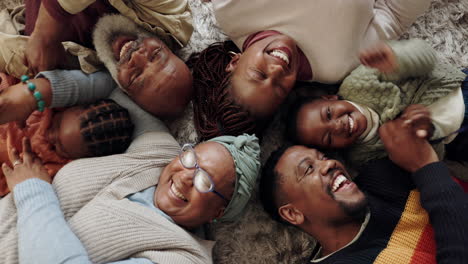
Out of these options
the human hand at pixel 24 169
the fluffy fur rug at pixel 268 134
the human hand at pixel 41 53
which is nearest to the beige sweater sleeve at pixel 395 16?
the fluffy fur rug at pixel 268 134

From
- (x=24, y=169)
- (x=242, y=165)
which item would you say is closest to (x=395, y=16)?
(x=242, y=165)

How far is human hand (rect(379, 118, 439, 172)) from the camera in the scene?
1.07 m

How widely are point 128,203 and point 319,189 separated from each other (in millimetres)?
560

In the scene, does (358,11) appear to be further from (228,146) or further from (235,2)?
(228,146)

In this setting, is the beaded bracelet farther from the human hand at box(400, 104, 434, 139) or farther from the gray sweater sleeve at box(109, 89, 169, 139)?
the human hand at box(400, 104, 434, 139)

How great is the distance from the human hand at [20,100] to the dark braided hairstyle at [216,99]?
47 centimetres

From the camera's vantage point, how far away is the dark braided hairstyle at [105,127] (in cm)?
107

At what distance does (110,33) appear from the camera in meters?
1.14

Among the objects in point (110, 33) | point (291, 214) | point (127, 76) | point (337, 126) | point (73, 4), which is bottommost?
point (291, 214)

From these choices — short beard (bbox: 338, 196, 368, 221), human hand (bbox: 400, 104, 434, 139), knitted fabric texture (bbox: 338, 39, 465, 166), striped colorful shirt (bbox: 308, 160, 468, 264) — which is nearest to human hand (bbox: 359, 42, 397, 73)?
knitted fabric texture (bbox: 338, 39, 465, 166)

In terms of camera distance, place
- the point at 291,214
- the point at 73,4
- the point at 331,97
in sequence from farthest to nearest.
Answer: the point at 331,97 < the point at 291,214 < the point at 73,4

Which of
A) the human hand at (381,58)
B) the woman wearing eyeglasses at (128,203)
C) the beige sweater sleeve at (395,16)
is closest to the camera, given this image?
the woman wearing eyeglasses at (128,203)

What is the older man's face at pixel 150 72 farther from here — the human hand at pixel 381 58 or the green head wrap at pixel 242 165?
the human hand at pixel 381 58

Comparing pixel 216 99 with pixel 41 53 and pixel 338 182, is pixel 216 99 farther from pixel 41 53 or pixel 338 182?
pixel 41 53
